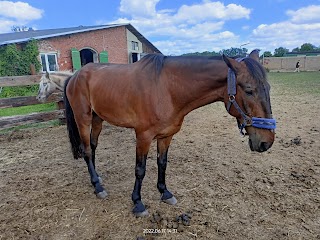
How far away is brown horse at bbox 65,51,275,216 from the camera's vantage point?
1924mm

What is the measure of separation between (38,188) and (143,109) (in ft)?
6.48

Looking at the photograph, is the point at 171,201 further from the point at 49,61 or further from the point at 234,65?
the point at 49,61

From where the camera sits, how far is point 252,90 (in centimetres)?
189

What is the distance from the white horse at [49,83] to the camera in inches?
240

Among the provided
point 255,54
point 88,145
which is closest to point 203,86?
point 255,54

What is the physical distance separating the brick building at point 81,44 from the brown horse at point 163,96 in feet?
42.0

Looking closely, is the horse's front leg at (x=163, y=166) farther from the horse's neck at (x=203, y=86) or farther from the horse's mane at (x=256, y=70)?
the horse's mane at (x=256, y=70)

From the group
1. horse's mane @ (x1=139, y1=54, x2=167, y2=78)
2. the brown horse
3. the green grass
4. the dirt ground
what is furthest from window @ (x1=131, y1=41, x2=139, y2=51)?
horse's mane @ (x1=139, y1=54, x2=167, y2=78)

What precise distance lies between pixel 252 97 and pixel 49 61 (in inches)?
624

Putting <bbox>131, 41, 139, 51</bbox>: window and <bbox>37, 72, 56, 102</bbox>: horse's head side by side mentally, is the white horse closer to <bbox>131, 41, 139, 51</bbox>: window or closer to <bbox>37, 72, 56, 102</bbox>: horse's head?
<bbox>37, 72, 56, 102</bbox>: horse's head

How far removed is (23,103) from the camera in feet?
19.1

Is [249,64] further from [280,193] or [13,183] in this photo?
[13,183]

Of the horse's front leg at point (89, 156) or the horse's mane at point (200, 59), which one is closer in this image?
the horse's mane at point (200, 59)

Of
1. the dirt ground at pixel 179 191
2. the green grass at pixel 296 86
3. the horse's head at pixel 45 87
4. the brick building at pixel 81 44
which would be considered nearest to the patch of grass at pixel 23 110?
the horse's head at pixel 45 87
